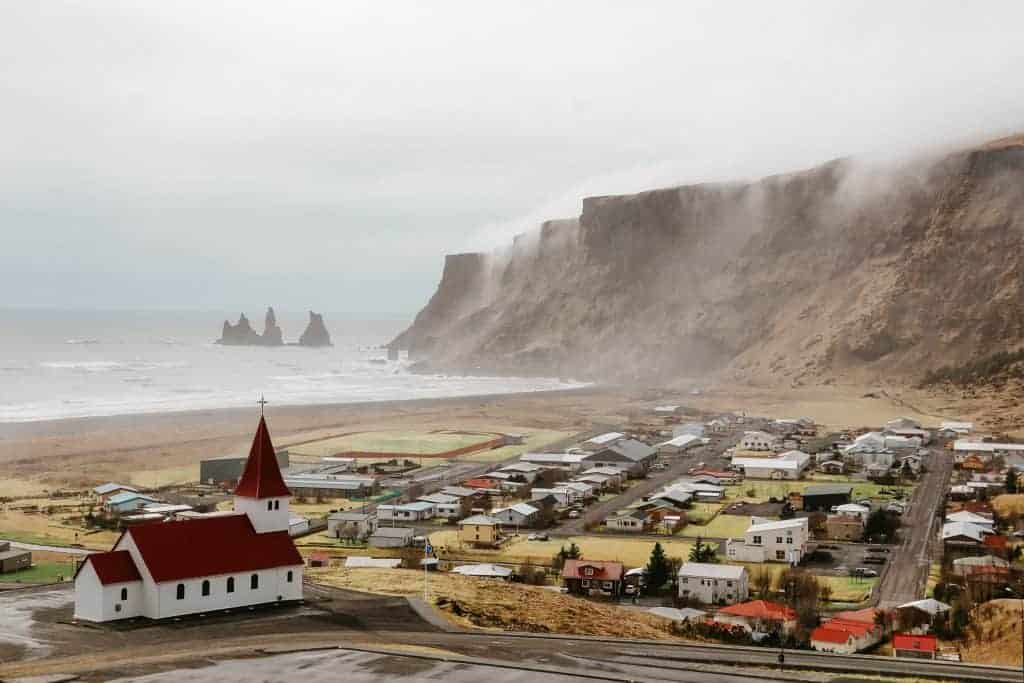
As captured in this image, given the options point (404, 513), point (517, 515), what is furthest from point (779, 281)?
point (404, 513)

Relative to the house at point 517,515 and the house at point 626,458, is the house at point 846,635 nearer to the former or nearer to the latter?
the house at point 517,515

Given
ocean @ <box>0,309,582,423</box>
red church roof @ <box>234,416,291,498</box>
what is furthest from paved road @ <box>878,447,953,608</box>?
ocean @ <box>0,309,582,423</box>

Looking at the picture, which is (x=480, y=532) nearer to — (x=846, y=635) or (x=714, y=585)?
(x=714, y=585)

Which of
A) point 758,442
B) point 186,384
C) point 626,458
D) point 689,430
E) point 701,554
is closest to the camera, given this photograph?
point 701,554

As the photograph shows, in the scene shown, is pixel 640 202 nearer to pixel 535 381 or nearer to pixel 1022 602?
pixel 535 381

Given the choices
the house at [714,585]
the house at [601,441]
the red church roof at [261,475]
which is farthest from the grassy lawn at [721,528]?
the red church roof at [261,475]

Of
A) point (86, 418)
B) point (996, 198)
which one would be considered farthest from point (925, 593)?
point (996, 198)
